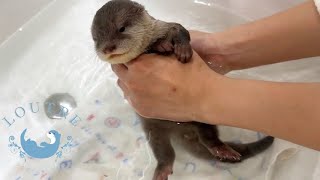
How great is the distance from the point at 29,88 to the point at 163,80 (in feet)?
2.57

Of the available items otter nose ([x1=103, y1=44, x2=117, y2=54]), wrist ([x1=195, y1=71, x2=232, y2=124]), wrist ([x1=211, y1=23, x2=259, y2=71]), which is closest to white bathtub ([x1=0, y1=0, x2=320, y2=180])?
wrist ([x1=211, y1=23, x2=259, y2=71])

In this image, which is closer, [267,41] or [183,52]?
[183,52]

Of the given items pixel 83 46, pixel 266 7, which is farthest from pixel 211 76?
pixel 83 46

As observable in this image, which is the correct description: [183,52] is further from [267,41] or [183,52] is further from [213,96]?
[267,41]

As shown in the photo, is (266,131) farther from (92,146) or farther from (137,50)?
(92,146)

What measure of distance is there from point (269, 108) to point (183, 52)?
24 centimetres

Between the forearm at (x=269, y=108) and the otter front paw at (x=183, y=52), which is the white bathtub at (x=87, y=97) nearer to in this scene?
the forearm at (x=269, y=108)

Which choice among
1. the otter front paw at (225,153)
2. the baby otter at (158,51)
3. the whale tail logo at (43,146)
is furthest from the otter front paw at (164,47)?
the whale tail logo at (43,146)

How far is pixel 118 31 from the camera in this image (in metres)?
1.10

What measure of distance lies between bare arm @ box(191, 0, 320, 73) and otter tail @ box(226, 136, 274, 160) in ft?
0.70

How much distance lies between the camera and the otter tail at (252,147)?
1.34m

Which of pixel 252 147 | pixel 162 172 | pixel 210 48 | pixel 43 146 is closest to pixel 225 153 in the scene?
pixel 252 147

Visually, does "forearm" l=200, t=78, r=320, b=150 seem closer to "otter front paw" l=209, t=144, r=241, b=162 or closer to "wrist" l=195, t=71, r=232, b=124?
"wrist" l=195, t=71, r=232, b=124

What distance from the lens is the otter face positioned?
3.54 ft
